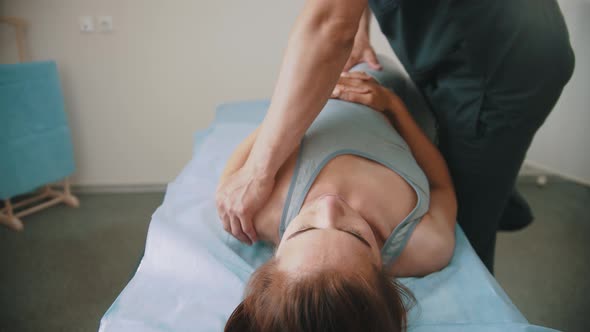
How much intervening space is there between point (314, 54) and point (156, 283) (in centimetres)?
58

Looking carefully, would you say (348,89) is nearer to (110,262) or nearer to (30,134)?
(110,262)

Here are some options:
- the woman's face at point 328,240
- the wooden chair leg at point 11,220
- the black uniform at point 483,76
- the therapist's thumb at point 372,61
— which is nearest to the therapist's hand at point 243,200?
the woman's face at point 328,240

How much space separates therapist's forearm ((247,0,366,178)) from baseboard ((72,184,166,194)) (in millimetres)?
1923

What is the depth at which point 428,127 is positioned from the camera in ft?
4.91

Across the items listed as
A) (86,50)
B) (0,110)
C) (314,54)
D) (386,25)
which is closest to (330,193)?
(314,54)

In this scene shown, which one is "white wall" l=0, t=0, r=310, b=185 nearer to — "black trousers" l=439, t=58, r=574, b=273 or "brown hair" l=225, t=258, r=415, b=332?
"black trousers" l=439, t=58, r=574, b=273

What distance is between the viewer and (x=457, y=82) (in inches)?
46.4

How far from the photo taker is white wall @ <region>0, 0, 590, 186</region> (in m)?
2.28

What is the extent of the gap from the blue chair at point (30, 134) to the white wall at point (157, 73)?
21 centimetres

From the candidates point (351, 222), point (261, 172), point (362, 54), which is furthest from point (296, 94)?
point (362, 54)

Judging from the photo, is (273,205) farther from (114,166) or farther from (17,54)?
(17,54)

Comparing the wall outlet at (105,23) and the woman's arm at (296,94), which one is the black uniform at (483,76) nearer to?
the woman's arm at (296,94)

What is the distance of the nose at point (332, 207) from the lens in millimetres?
848

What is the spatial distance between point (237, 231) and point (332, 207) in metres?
0.24
